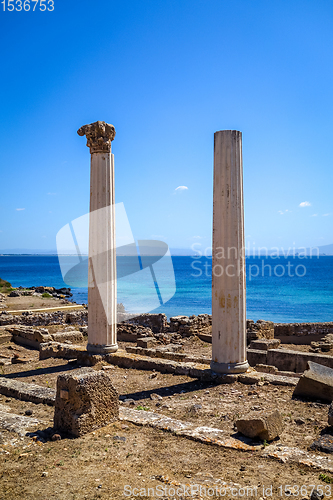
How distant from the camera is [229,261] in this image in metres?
7.70

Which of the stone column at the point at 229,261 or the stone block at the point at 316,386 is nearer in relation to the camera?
the stone block at the point at 316,386

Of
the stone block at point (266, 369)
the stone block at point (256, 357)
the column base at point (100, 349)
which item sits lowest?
the stone block at point (256, 357)

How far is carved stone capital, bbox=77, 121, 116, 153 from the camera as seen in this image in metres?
9.63

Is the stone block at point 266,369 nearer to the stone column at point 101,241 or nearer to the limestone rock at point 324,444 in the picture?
the stone column at point 101,241

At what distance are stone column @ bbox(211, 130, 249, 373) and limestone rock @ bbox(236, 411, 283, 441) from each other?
113 inches

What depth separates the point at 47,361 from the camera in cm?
1039

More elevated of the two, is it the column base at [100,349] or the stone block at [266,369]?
→ the column base at [100,349]

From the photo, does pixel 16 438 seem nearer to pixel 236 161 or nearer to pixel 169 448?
pixel 169 448

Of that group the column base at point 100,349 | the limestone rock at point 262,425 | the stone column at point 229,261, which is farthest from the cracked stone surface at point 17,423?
the column base at point 100,349

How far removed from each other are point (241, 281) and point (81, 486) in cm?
499

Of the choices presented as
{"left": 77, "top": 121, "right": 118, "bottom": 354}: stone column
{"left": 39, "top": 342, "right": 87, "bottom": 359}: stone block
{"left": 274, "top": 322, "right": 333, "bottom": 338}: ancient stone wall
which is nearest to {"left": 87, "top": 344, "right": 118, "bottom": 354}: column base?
{"left": 77, "top": 121, "right": 118, "bottom": 354}: stone column

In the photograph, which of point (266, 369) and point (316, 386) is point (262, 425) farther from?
point (266, 369)

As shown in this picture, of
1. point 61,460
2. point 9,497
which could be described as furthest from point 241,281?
point 9,497

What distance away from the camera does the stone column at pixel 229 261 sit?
303 inches
